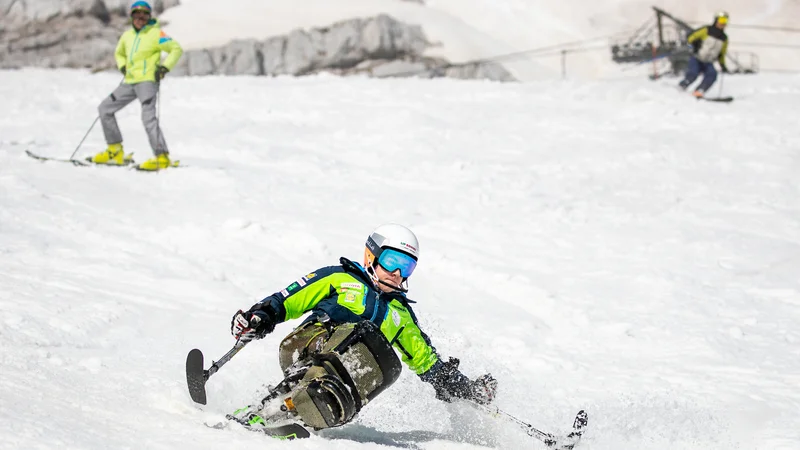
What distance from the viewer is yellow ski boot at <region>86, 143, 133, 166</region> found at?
1097 cm

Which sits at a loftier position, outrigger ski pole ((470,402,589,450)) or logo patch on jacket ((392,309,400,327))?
logo patch on jacket ((392,309,400,327))

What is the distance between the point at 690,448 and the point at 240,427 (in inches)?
116

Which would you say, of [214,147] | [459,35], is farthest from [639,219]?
[459,35]

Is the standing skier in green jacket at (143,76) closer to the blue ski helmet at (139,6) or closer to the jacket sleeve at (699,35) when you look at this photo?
the blue ski helmet at (139,6)

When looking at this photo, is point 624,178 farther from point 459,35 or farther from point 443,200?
point 459,35

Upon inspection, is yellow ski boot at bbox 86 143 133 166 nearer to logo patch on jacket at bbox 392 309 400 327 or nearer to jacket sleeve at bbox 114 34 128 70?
jacket sleeve at bbox 114 34 128 70

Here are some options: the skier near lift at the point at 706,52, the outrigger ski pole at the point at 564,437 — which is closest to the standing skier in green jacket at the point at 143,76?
the outrigger ski pole at the point at 564,437

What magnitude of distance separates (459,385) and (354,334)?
86 cm

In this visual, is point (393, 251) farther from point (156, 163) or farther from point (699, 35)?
point (699, 35)

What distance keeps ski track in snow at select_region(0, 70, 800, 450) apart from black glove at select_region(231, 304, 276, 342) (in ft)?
1.55

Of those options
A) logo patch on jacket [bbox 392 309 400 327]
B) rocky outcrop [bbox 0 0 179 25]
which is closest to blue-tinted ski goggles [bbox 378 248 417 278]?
logo patch on jacket [bbox 392 309 400 327]

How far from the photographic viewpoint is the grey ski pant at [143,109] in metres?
10.8

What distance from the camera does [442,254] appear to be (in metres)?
9.00

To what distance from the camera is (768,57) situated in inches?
1127
